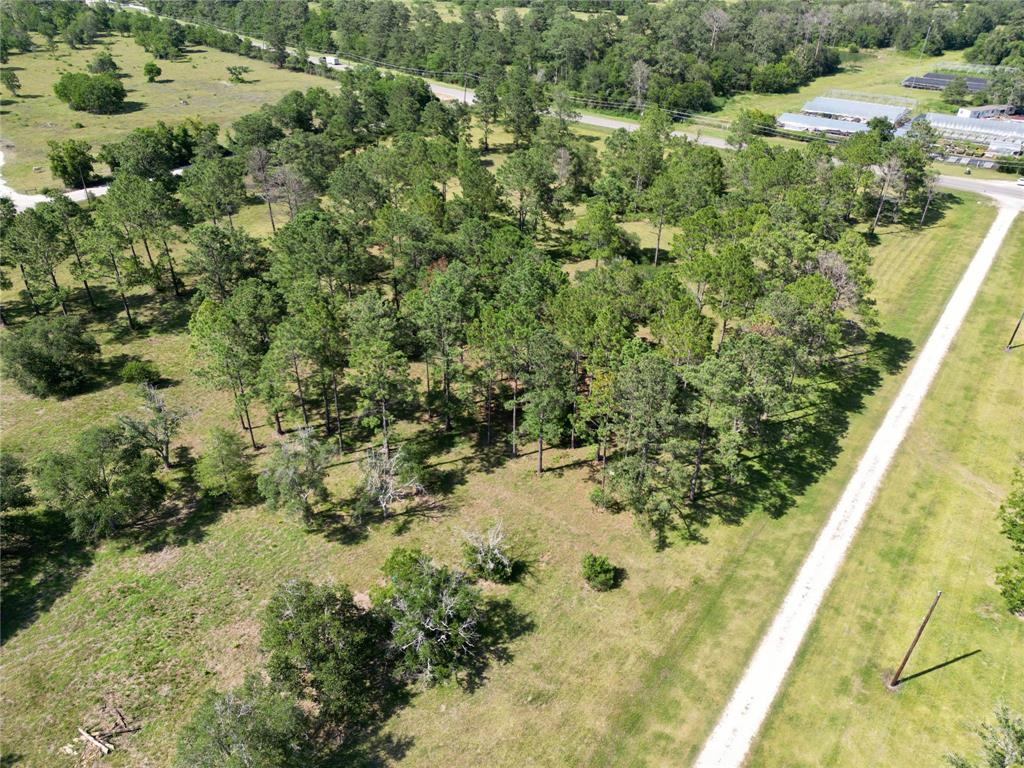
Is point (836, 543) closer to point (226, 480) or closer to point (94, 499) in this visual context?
point (226, 480)

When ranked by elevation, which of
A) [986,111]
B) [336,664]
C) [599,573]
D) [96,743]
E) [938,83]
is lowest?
[96,743]

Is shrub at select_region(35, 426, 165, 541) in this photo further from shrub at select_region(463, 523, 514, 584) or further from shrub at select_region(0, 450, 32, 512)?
shrub at select_region(463, 523, 514, 584)

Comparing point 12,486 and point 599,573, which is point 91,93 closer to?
point 12,486

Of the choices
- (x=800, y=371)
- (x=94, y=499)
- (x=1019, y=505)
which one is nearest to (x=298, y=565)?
(x=94, y=499)

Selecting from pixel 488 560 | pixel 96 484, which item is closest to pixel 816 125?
pixel 488 560

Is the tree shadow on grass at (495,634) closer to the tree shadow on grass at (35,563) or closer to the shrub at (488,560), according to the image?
the shrub at (488,560)

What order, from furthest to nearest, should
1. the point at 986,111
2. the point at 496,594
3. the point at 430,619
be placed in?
the point at 986,111, the point at 496,594, the point at 430,619
